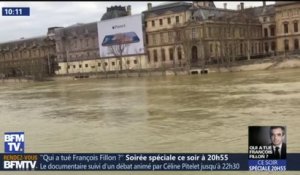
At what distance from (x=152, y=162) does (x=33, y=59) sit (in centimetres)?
8220

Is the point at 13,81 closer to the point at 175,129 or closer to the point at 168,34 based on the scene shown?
the point at 168,34

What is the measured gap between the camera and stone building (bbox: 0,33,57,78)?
3007 inches

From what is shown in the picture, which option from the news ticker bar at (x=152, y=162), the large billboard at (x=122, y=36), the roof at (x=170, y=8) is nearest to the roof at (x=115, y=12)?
the large billboard at (x=122, y=36)

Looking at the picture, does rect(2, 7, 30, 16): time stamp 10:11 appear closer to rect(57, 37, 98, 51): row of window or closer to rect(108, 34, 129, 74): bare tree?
rect(108, 34, 129, 74): bare tree

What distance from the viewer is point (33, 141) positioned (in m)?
14.2

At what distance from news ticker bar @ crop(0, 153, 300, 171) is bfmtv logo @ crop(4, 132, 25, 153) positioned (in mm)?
222

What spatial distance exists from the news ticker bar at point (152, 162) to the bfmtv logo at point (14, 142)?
0.22 m

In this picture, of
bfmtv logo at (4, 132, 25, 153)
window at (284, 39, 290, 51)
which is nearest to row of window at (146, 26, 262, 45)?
window at (284, 39, 290, 51)

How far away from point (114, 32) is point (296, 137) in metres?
72.8

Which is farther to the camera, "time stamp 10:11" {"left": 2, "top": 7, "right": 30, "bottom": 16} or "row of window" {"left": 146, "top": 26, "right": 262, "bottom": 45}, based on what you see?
"row of window" {"left": 146, "top": 26, "right": 262, "bottom": 45}

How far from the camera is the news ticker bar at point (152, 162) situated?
6.74 m

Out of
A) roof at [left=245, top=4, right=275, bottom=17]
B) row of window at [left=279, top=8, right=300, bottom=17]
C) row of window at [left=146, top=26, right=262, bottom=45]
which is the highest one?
roof at [left=245, top=4, right=275, bottom=17]

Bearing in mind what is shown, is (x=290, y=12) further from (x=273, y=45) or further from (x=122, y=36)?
(x=122, y=36)

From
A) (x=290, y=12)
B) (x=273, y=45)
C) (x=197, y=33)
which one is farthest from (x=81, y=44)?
(x=290, y=12)
